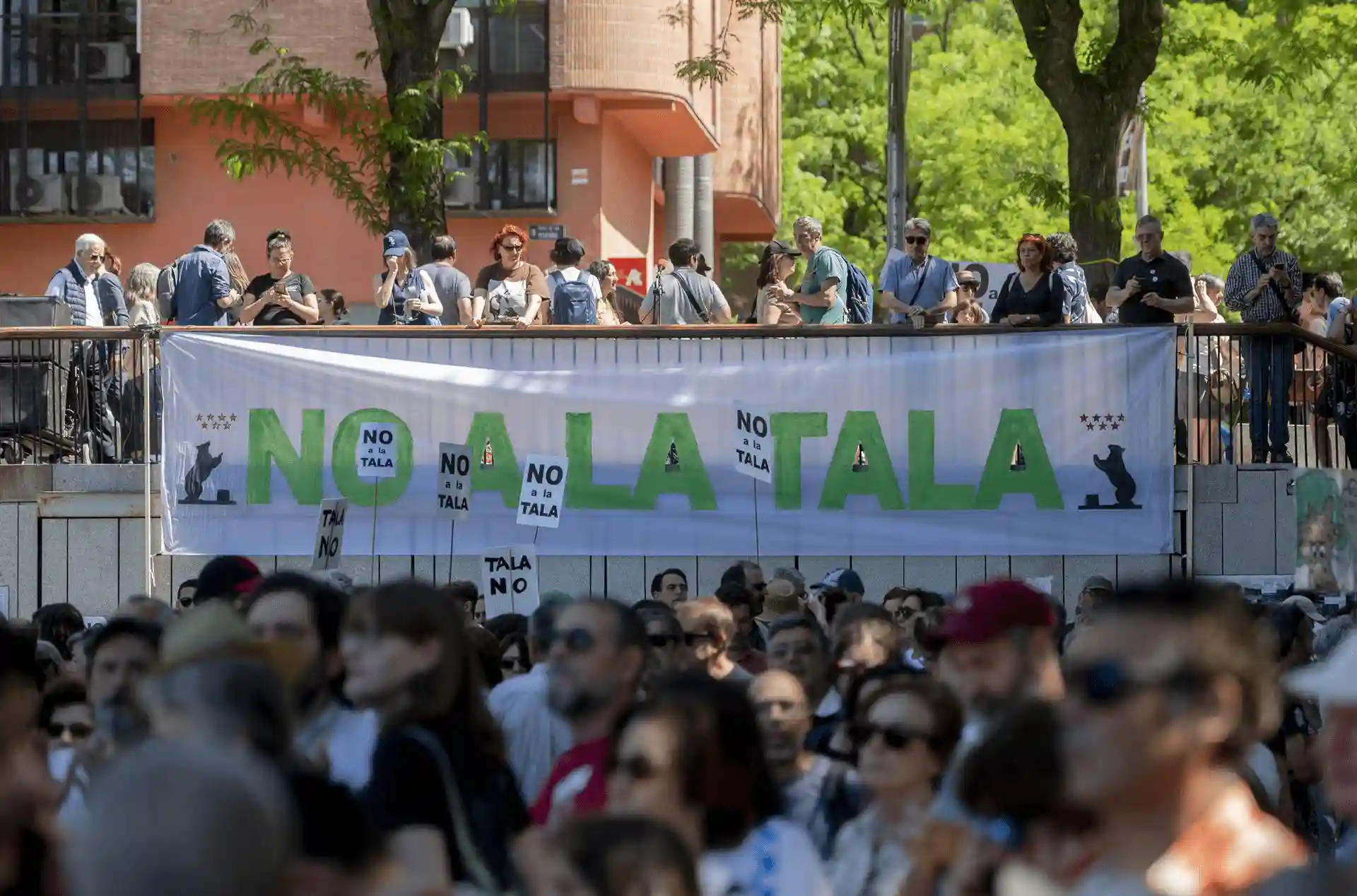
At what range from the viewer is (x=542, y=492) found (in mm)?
15281

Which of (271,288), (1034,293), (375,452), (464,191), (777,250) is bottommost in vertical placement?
(375,452)

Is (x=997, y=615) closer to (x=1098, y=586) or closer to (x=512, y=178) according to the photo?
(x=1098, y=586)

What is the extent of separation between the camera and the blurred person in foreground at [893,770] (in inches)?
214

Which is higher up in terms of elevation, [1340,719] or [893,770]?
[1340,719]

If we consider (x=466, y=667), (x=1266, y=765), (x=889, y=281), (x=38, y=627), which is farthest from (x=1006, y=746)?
(x=889, y=281)

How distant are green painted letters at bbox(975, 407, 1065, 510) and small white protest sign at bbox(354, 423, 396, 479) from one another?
12.9ft

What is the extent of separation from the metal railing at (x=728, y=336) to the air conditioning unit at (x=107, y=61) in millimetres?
13380

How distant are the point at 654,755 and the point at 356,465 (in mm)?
11738

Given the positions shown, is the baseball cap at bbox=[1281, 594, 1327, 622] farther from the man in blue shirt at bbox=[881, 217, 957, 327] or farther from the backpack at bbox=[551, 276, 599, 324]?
the backpack at bbox=[551, 276, 599, 324]

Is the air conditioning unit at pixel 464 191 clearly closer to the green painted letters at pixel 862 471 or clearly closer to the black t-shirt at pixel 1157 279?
the black t-shirt at pixel 1157 279

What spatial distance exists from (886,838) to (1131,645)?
179 cm

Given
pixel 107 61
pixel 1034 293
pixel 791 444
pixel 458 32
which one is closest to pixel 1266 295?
pixel 1034 293

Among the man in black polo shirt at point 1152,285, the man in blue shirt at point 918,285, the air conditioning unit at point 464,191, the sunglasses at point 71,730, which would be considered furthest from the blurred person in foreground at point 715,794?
the air conditioning unit at point 464,191

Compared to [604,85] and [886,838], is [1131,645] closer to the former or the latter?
[886,838]
